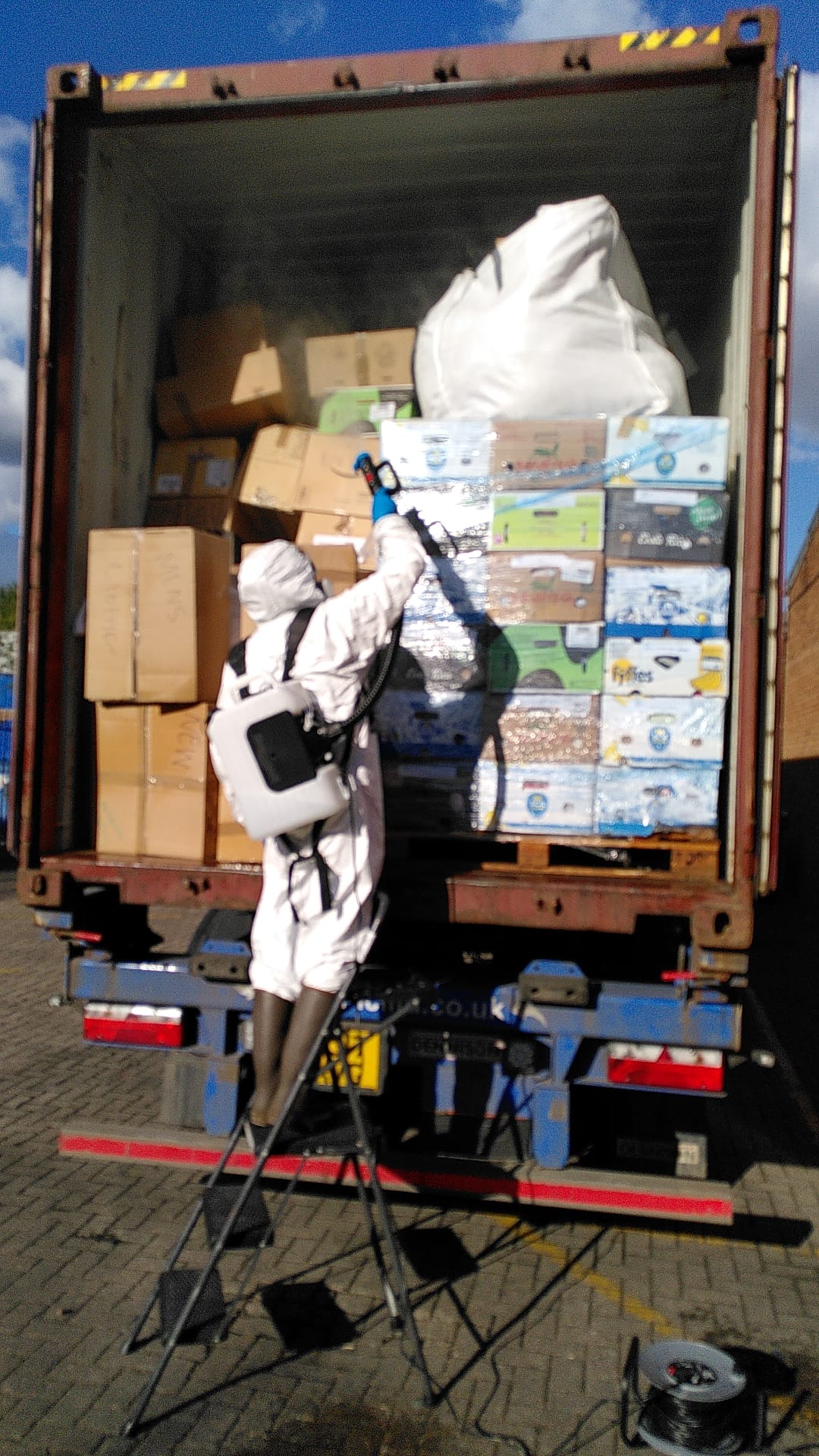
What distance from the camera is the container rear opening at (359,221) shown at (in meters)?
4.03

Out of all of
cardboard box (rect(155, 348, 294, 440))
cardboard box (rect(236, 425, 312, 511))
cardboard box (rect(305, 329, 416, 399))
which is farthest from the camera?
cardboard box (rect(305, 329, 416, 399))

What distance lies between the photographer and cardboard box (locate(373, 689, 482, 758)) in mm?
3779

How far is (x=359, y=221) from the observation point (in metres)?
5.07

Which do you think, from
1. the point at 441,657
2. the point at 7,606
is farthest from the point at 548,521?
the point at 7,606

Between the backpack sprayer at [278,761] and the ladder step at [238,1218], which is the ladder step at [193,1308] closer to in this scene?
the ladder step at [238,1218]

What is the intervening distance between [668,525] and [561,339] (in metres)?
0.84

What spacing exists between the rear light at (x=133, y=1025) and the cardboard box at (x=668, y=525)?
6.89 feet

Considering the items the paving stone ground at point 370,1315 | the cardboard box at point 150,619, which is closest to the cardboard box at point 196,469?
the cardboard box at point 150,619

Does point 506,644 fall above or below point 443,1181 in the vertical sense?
above

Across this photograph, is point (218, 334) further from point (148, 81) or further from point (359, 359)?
point (148, 81)

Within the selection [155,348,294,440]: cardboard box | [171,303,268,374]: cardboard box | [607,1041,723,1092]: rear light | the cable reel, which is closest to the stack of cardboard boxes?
[607,1041,723,1092]: rear light

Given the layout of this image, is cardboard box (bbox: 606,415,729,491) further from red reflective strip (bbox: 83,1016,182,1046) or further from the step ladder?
red reflective strip (bbox: 83,1016,182,1046)

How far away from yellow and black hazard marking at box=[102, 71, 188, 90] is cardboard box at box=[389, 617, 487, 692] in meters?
1.89

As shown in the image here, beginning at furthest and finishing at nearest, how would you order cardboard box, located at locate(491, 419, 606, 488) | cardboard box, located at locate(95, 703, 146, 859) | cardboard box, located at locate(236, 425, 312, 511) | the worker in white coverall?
cardboard box, located at locate(236, 425, 312, 511)
cardboard box, located at locate(95, 703, 146, 859)
cardboard box, located at locate(491, 419, 606, 488)
the worker in white coverall
